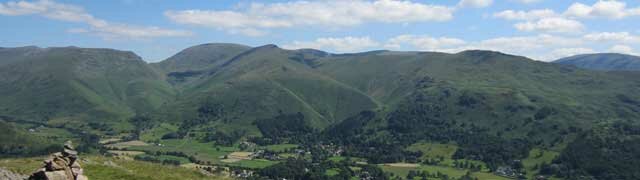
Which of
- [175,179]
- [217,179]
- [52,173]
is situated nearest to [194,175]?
[217,179]

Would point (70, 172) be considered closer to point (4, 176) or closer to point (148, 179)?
point (4, 176)

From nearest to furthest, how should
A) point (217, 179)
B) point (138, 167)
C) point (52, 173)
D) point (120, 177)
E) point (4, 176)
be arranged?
point (52, 173)
point (4, 176)
point (120, 177)
point (138, 167)
point (217, 179)

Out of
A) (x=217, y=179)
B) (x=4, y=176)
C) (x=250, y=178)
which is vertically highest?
(x=4, y=176)

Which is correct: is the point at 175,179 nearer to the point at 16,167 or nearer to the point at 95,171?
the point at 95,171

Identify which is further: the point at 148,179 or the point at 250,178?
the point at 250,178

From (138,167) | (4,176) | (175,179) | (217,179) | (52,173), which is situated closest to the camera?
(52,173)

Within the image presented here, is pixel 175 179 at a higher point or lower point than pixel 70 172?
lower
